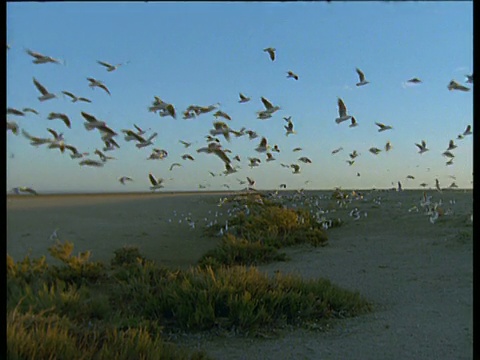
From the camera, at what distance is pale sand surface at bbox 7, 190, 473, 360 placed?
16.7 ft

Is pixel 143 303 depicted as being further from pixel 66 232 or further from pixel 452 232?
pixel 66 232

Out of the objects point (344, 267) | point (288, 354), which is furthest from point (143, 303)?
point (344, 267)

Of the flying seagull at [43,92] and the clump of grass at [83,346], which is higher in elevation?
the flying seagull at [43,92]

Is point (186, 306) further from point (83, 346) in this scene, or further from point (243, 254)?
point (243, 254)

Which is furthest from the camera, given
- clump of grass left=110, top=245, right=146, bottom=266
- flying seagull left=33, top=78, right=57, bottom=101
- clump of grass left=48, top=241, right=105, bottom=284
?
clump of grass left=110, top=245, right=146, bottom=266

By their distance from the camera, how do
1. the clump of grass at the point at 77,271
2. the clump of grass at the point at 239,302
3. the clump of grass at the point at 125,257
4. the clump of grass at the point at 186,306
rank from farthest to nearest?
1. the clump of grass at the point at 125,257
2. the clump of grass at the point at 77,271
3. the clump of grass at the point at 239,302
4. the clump of grass at the point at 186,306

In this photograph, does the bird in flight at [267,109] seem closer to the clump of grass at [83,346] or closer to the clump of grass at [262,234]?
the clump of grass at [83,346]

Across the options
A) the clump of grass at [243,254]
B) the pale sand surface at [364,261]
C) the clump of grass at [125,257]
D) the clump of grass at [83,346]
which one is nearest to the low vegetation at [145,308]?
the clump of grass at [83,346]

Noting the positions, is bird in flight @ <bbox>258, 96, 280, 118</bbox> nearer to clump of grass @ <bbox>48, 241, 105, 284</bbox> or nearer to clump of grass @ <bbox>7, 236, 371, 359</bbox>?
clump of grass @ <bbox>7, 236, 371, 359</bbox>

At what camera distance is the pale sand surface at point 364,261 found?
5.10m

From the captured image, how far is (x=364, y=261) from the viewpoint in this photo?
9586mm

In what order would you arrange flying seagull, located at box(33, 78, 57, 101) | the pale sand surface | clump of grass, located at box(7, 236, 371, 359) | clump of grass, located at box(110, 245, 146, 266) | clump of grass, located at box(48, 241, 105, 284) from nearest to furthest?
flying seagull, located at box(33, 78, 57, 101) < clump of grass, located at box(7, 236, 371, 359) < the pale sand surface < clump of grass, located at box(48, 241, 105, 284) < clump of grass, located at box(110, 245, 146, 266)

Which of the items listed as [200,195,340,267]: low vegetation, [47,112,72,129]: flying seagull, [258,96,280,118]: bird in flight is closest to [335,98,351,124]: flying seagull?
[258,96,280,118]: bird in flight

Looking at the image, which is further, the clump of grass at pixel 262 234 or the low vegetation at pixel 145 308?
the clump of grass at pixel 262 234
